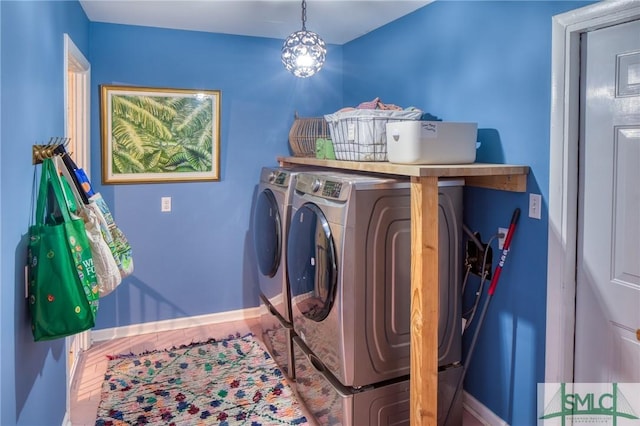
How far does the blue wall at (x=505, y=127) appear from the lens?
82.4 inches

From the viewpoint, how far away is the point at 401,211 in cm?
217

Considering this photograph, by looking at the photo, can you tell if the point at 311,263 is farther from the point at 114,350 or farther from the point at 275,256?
the point at 114,350

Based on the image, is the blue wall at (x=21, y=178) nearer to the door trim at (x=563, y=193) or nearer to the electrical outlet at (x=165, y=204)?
the electrical outlet at (x=165, y=204)

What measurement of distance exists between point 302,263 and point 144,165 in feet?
5.70

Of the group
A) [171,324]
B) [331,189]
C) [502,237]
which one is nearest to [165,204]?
[171,324]

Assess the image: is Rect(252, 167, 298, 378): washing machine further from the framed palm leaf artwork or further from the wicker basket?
the framed palm leaf artwork

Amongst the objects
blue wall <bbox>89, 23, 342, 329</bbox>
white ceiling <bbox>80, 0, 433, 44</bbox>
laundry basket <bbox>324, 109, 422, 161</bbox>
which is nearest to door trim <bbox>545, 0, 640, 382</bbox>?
laundry basket <bbox>324, 109, 422, 161</bbox>

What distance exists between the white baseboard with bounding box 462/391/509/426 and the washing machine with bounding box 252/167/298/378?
1015 millimetres

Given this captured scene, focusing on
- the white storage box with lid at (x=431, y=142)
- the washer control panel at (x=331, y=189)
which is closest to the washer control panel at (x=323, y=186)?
the washer control panel at (x=331, y=189)

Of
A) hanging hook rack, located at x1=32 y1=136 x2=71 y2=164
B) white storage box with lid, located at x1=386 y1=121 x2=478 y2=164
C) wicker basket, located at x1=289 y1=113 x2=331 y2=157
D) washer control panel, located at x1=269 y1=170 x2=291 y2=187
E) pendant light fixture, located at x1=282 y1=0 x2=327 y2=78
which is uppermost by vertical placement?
pendant light fixture, located at x1=282 y1=0 x2=327 y2=78

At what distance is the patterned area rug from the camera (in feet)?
8.08

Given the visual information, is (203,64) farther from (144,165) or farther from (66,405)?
(66,405)

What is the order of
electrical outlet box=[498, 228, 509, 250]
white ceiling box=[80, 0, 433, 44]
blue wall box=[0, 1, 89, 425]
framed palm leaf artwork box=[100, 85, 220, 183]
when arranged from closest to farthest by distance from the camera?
blue wall box=[0, 1, 89, 425]
electrical outlet box=[498, 228, 509, 250]
white ceiling box=[80, 0, 433, 44]
framed palm leaf artwork box=[100, 85, 220, 183]

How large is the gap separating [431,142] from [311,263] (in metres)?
0.82
